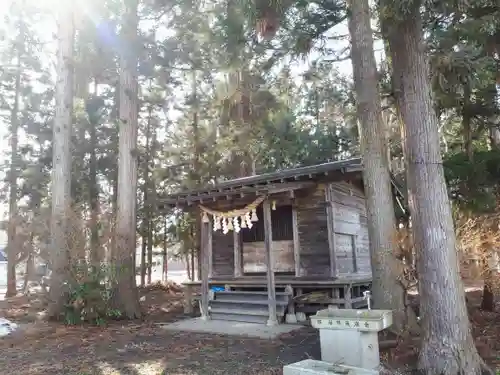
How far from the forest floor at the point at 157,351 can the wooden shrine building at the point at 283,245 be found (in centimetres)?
142

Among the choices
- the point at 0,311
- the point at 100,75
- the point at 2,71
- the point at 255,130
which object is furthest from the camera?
the point at 2,71

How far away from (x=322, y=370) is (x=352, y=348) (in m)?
0.74

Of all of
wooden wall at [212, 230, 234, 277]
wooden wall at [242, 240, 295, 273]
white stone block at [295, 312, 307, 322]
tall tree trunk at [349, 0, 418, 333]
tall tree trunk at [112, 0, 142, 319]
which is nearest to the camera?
tall tree trunk at [349, 0, 418, 333]

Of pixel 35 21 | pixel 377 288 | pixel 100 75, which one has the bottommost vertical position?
pixel 377 288

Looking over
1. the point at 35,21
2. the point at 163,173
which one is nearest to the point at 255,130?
the point at 163,173

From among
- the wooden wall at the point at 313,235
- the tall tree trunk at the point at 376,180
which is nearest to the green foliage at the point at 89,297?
the wooden wall at the point at 313,235

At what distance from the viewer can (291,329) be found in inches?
334

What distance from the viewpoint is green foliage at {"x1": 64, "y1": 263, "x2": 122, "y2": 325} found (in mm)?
10031

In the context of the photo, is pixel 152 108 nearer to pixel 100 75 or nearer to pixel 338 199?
pixel 100 75

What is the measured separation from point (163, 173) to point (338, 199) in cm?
1051

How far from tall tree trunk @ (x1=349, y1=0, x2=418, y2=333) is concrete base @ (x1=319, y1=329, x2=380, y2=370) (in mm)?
1281

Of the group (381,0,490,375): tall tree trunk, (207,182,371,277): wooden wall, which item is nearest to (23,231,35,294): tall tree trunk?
(207,182,371,277): wooden wall

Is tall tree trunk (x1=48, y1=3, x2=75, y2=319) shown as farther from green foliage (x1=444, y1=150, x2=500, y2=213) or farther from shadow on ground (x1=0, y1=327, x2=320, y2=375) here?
green foliage (x1=444, y1=150, x2=500, y2=213)

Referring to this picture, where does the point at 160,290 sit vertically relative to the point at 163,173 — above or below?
below
